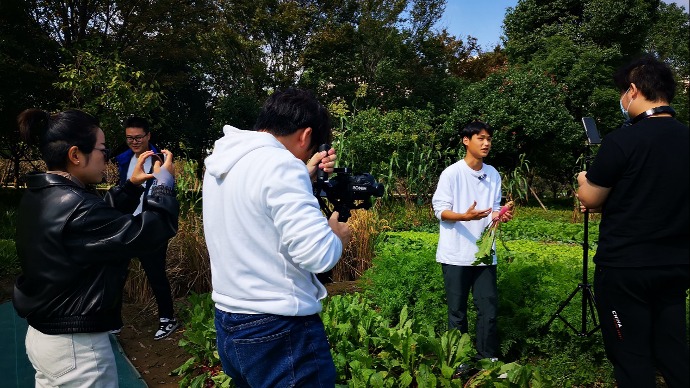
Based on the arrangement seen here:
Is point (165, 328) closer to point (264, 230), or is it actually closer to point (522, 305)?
point (522, 305)

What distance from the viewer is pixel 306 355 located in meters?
1.87

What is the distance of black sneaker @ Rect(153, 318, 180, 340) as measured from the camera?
15.9ft

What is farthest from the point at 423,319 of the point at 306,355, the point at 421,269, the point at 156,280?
the point at 306,355

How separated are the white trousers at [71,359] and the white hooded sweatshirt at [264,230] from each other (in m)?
0.69

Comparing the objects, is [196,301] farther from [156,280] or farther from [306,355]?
[306,355]

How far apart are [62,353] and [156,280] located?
2.70 metres

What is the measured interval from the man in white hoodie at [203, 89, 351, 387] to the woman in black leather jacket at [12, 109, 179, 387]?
43 cm

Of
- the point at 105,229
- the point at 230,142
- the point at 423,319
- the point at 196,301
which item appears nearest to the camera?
the point at 230,142

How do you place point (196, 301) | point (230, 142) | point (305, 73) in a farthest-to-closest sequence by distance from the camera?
point (305, 73) < point (196, 301) < point (230, 142)

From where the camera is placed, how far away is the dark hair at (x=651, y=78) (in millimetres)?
2297

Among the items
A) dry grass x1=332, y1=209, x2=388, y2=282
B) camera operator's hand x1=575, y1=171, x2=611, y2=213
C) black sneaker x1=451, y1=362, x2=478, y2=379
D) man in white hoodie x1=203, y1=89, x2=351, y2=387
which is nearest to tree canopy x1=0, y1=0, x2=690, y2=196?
dry grass x1=332, y1=209, x2=388, y2=282

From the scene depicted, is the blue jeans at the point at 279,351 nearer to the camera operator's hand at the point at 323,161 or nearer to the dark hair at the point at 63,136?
the camera operator's hand at the point at 323,161

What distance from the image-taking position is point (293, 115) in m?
1.96

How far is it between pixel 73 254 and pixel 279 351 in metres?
0.97
